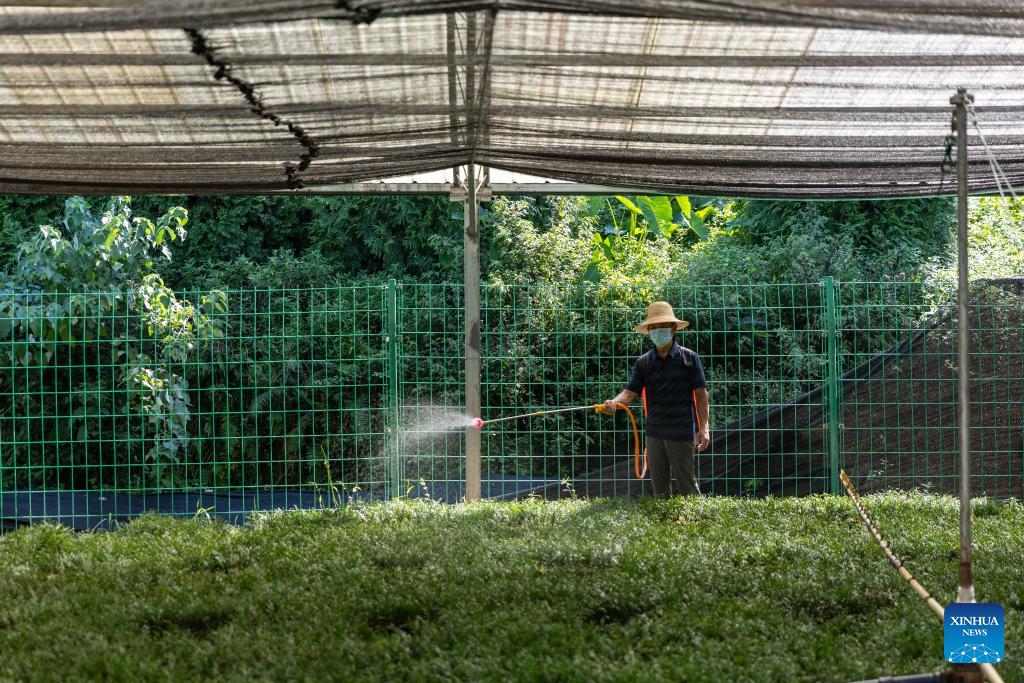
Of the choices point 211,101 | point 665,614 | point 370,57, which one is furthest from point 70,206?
point 665,614

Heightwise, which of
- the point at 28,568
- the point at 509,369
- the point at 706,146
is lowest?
the point at 28,568

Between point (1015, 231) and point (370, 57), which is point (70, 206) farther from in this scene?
point (1015, 231)

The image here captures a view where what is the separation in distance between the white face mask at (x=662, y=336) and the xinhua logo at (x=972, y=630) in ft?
14.9

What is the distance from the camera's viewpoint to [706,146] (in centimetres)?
666

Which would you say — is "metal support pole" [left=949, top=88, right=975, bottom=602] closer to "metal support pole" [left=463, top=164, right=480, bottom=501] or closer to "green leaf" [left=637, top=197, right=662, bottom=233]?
"metal support pole" [left=463, top=164, right=480, bottom=501]

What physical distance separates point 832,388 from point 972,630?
568 cm

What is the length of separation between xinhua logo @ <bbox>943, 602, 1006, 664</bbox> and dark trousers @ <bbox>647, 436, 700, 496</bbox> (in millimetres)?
4427

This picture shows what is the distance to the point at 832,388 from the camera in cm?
935

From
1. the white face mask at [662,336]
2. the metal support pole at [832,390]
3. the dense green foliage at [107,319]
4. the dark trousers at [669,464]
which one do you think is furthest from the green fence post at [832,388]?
the dense green foliage at [107,319]

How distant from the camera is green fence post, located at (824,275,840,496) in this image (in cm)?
927

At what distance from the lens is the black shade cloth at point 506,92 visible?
3.77 m

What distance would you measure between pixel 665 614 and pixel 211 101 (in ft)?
11.2

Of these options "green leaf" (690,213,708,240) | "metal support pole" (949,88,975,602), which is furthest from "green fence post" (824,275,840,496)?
"metal support pole" (949,88,975,602)

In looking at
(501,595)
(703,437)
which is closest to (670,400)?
(703,437)
